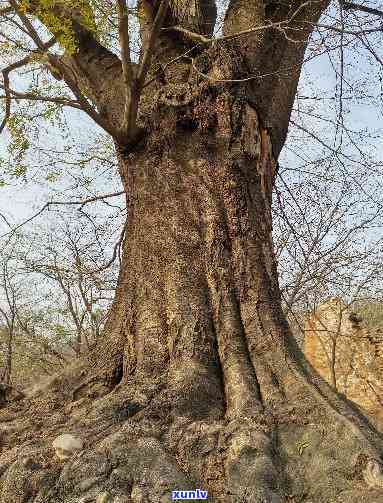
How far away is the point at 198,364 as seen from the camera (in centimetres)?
260

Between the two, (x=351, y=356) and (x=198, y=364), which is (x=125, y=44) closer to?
(x=198, y=364)

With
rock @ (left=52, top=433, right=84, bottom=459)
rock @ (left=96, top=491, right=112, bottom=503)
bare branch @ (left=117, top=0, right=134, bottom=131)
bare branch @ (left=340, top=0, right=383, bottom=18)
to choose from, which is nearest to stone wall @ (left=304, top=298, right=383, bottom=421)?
bare branch @ (left=340, top=0, right=383, bottom=18)

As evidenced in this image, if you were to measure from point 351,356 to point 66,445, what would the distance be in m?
9.42

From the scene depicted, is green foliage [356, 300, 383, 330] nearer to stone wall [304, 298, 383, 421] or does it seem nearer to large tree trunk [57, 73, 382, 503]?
stone wall [304, 298, 383, 421]

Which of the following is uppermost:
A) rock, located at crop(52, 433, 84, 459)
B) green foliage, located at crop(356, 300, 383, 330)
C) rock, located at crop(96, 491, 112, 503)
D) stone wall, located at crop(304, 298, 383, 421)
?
green foliage, located at crop(356, 300, 383, 330)

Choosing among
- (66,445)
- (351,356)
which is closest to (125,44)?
(66,445)

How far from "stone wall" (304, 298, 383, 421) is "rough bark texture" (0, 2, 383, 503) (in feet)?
23.4

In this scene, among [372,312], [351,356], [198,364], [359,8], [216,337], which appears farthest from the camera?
[372,312]

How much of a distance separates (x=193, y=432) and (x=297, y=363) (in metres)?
0.80

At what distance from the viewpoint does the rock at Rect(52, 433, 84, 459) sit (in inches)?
81.7

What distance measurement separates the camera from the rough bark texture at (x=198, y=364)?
196 cm

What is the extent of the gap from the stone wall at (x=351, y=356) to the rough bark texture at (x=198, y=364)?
715 cm

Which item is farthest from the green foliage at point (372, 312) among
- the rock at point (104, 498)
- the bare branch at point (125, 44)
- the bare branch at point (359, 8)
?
the rock at point (104, 498)

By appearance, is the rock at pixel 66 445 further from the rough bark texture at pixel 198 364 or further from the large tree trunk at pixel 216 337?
the large tree trunk at pixel 216 337
